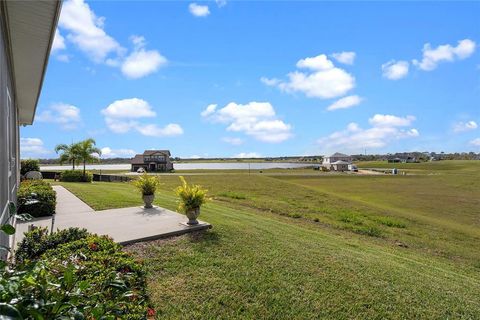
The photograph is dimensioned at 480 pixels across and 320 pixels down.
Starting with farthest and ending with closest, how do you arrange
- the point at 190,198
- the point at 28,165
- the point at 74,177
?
1. the point at 74,177
2. the point at 28,165
3. the point at 190,198

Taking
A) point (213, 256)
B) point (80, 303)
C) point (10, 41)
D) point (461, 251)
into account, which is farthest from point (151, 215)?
point (461, 251)

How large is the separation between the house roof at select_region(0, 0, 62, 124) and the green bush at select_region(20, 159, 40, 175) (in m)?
18.2

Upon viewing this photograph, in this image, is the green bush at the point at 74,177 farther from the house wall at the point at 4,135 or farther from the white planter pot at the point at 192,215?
the white planter pot at the point at 192,215

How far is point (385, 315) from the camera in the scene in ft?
15.6

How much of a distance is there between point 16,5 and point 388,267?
8186 millimetres

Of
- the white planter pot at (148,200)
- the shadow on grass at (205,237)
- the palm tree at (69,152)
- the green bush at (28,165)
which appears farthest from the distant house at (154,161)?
the shadow on grass at (205,237)

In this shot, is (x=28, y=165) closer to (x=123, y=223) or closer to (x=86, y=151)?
(x=86, y=151)

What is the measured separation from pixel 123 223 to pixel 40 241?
107 inches

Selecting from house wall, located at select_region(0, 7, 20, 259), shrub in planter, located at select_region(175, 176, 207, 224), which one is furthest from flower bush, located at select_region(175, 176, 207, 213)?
house wall, located at select_region(0, 7, 20, 259)

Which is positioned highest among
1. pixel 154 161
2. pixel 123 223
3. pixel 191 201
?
pixel 154 161

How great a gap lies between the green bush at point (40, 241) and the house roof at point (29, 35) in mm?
3387

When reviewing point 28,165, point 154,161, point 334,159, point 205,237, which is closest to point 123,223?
point 205,237

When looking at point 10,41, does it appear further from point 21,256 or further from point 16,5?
point 21,256

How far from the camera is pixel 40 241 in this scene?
17.7 ft
